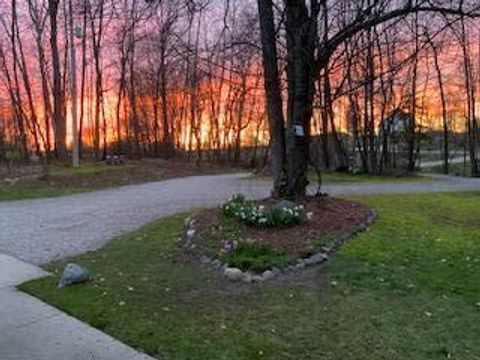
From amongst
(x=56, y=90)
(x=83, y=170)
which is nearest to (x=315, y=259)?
(x=83, y=170)

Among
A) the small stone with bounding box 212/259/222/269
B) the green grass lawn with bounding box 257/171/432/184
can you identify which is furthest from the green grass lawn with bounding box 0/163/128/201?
the small stone with bounding box 212/259/222/269

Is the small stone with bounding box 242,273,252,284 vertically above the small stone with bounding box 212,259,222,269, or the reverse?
the small stone with bounding box 212,259,222,269

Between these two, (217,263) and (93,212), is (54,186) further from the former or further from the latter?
(217,263)

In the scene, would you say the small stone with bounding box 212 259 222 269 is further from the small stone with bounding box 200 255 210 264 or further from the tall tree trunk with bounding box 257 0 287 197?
the tall tree trunk with bounding box 257 0 287 197

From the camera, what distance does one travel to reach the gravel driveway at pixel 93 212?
907 centimetres

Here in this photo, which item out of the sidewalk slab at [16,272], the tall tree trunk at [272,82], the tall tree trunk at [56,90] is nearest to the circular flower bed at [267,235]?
the tall tree trunk at [272,82]

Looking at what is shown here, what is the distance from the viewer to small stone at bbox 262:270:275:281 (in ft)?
21.2

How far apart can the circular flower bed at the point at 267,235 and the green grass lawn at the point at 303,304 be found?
232mm

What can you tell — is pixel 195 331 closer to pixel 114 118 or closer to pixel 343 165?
pixel 343 165

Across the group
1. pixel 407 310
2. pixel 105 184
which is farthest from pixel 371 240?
pixel 105 184

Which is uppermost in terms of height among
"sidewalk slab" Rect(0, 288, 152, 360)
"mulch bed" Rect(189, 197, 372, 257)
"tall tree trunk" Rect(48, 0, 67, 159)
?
"tall tree trunk" Rect(48, 0, 67, 159)

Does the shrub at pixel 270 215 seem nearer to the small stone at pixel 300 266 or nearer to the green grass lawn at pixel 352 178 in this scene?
the small stone at pixel 300 266

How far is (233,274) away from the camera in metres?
6.51

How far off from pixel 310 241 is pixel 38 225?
218 inches
